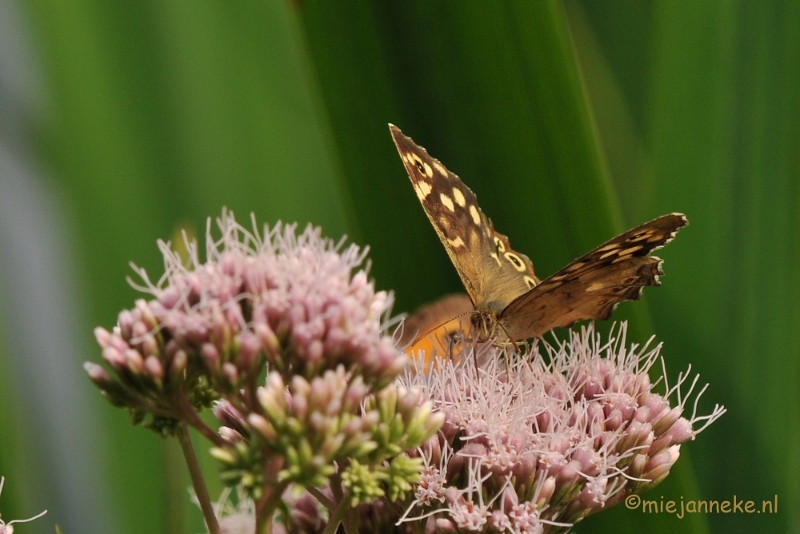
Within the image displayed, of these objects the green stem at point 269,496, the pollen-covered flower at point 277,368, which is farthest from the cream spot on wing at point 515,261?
the green stem at point 269,496

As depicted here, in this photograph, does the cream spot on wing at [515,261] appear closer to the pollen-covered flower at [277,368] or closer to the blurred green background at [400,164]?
A: the blurred green background at [400,164]

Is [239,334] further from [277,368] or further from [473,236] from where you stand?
[473,236]

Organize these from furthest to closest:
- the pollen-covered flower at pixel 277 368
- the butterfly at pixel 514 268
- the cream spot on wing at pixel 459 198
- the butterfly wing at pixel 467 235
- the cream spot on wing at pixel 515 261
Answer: the cream spot on wing at pixel 515 261
the cream spot on wing at pixel 459 198
the butterfly wing at pixel 467 235
the butterfly at pixel 514 268
the pollen-covered flower at pixel 277 368

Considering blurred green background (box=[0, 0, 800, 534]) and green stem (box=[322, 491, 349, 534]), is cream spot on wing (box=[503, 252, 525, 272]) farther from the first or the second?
green stem (box=[322, 491, 349, 534])

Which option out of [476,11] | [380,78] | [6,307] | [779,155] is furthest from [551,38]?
[6,307]

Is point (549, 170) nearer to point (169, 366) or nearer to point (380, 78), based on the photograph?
point (380, 78)

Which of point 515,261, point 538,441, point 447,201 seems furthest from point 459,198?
point 538,441

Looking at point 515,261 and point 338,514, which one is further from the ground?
point 515,261

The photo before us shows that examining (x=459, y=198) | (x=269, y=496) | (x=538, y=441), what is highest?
(x=459, y=198)
